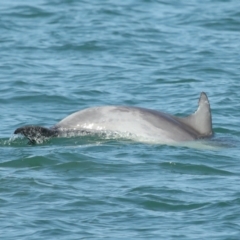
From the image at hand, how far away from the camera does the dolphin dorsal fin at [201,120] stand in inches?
583

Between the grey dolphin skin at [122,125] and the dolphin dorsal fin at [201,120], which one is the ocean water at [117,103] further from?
the dolphin dorsal fin at [201,120]

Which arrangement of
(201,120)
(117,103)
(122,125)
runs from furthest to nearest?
(117,103)
(201,120)
(122,125)

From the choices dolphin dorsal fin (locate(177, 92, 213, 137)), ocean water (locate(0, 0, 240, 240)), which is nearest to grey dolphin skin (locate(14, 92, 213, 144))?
ocean water (locate(0, 0, 240, 240))

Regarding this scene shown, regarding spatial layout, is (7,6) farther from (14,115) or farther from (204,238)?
(204,238)

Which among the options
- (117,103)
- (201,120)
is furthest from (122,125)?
(117,103)

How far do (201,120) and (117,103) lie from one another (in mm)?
4379

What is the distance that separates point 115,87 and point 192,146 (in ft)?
20.5

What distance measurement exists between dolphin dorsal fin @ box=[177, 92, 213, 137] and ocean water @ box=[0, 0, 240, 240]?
32cm

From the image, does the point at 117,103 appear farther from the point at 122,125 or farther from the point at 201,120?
the point at 122,125

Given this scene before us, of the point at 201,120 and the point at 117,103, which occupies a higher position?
the point at 201,120

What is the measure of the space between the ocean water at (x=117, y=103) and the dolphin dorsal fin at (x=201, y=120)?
325 mm

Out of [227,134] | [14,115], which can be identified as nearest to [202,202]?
[227,134]

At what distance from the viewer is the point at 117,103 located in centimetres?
1898

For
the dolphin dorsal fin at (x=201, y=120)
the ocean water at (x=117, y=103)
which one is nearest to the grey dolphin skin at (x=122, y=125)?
the ocean water at (x=117, y=103)
